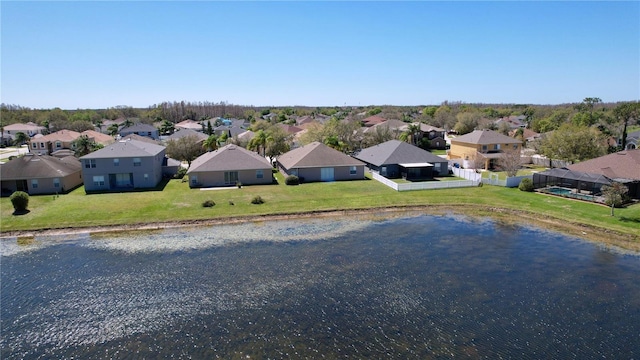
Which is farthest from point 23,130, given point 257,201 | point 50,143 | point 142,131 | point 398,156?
point 398,156

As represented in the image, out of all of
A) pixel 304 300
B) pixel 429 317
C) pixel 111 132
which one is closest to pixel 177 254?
pixel 304 300

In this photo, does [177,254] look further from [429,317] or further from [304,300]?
[429,317]

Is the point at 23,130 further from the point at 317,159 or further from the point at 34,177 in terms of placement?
the point at 317,159

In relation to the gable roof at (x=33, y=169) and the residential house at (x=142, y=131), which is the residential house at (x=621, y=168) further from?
the residential house at (x=142, y=131)

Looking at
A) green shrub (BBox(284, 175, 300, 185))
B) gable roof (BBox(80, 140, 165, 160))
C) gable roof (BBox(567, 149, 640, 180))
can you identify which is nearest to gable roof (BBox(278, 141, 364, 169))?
green shrub (BBox(284, 175, 300, 185))

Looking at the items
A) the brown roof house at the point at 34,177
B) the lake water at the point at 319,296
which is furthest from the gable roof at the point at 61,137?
the lake water at the point at 319,296
